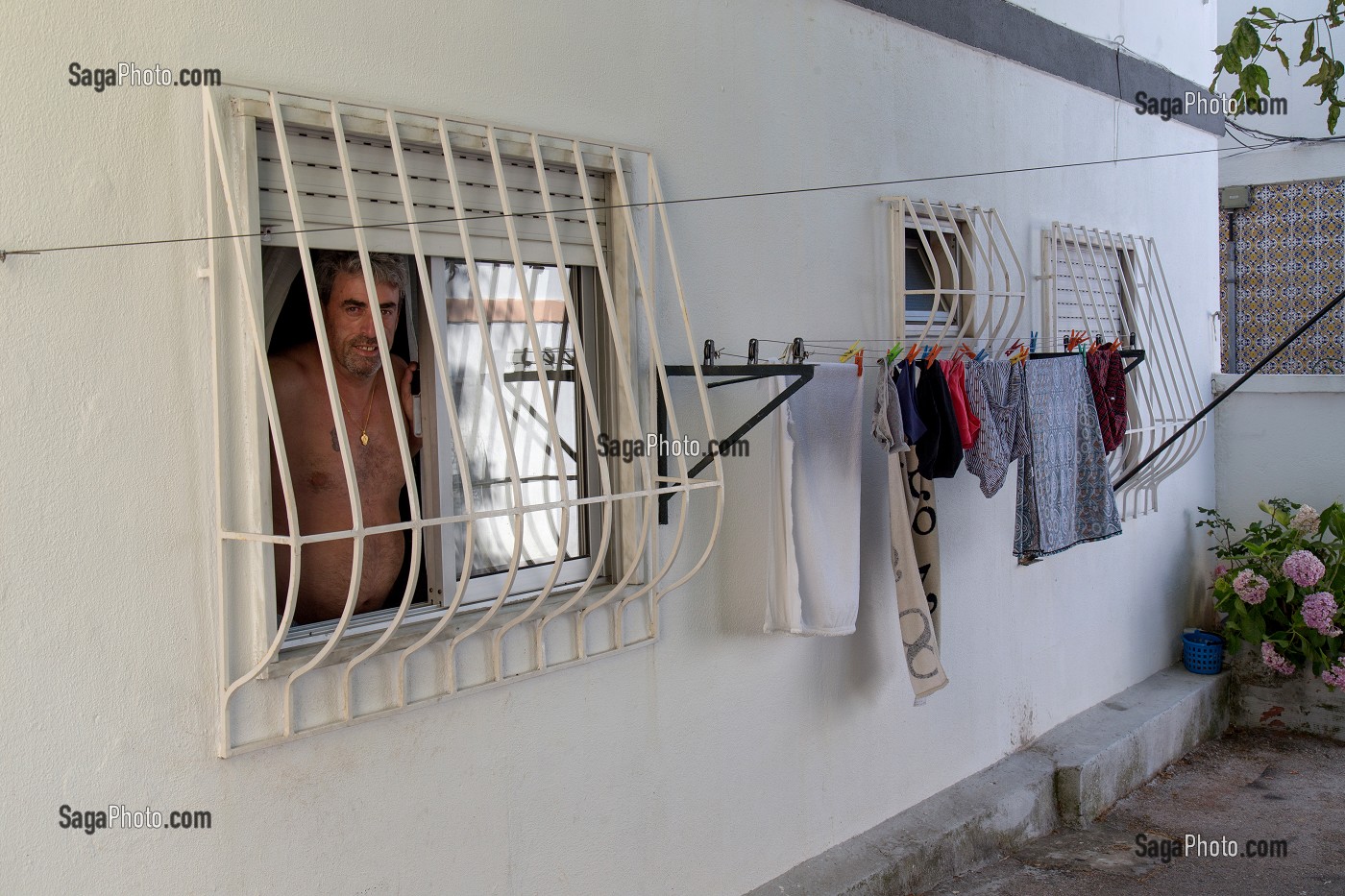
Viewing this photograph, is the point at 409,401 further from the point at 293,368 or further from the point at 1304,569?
the point at 1304,569

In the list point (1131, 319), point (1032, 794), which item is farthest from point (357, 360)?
point (1131, 319)

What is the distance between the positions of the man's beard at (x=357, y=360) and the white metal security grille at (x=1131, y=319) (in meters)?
3.25

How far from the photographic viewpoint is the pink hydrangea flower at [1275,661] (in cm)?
569

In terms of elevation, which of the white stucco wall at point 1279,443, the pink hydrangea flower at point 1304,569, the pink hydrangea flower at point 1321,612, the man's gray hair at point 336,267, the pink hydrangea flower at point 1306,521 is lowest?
the pink hydrangea flower at point 1321,612

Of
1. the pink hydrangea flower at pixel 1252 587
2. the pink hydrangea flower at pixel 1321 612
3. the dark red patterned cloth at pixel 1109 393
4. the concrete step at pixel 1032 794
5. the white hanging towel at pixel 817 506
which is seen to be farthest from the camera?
the pink hydrangea flower at pixel 1252 587

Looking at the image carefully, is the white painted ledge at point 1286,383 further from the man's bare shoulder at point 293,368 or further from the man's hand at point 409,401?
the man's bare shoulder at point 293,368


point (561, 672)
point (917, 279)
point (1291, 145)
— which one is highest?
point (1291, 145)

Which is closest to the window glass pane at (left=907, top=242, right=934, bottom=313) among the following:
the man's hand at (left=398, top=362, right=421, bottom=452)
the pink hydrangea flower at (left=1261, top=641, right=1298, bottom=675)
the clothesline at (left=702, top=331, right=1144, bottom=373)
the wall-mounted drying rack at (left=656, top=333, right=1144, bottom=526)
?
the clothesline at (left=702, top=331, right=1144, bottom=373)

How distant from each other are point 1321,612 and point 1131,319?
1695mm

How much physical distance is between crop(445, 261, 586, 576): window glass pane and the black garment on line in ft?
3.88

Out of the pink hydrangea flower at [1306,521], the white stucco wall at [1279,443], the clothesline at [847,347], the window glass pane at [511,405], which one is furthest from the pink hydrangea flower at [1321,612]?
the window glass pane at [511,405]

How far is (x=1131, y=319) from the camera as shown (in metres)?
5.59

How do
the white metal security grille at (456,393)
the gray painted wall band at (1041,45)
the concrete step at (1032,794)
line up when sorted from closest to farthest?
1. the white metal security grille at (456,393)
2. the concrete step at (1032,794)
3. the gray painted wall band at (1041,45)

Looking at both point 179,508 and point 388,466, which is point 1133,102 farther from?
point 179,508
